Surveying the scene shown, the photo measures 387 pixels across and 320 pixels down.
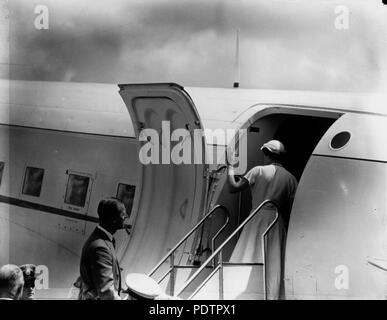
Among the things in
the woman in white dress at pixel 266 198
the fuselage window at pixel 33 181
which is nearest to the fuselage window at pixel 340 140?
the woman in white dress at pixel 266 198

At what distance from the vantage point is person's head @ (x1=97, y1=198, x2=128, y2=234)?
14.7ft

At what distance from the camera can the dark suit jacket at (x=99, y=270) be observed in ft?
14.1

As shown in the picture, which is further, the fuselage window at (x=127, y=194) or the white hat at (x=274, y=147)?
the fuselage window at (x=127, y=194)

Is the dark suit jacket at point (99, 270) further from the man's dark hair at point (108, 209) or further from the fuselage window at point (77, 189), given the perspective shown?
the fuselage window at point (77, 189)

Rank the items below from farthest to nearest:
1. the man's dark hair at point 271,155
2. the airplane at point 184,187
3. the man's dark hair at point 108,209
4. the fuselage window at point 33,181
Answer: the fuselage window at point 33,181 → the man's dark hair at point 271,155 → the man's dark hair at point 108,209 → the airplane at point 184,187

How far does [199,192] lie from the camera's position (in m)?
4.67

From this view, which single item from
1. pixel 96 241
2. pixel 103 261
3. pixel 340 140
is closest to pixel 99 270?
pixel 103 261

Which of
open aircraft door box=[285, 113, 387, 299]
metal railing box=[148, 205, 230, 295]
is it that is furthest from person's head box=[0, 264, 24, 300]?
open aircraft door box=[285, 113, 387, 299]

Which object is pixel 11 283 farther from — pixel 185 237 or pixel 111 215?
pixel 185 237

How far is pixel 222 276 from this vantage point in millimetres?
4418

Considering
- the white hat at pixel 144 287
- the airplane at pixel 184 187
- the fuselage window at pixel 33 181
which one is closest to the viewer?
the white hat at pixel 144 287

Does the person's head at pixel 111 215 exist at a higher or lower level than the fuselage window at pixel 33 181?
lower
